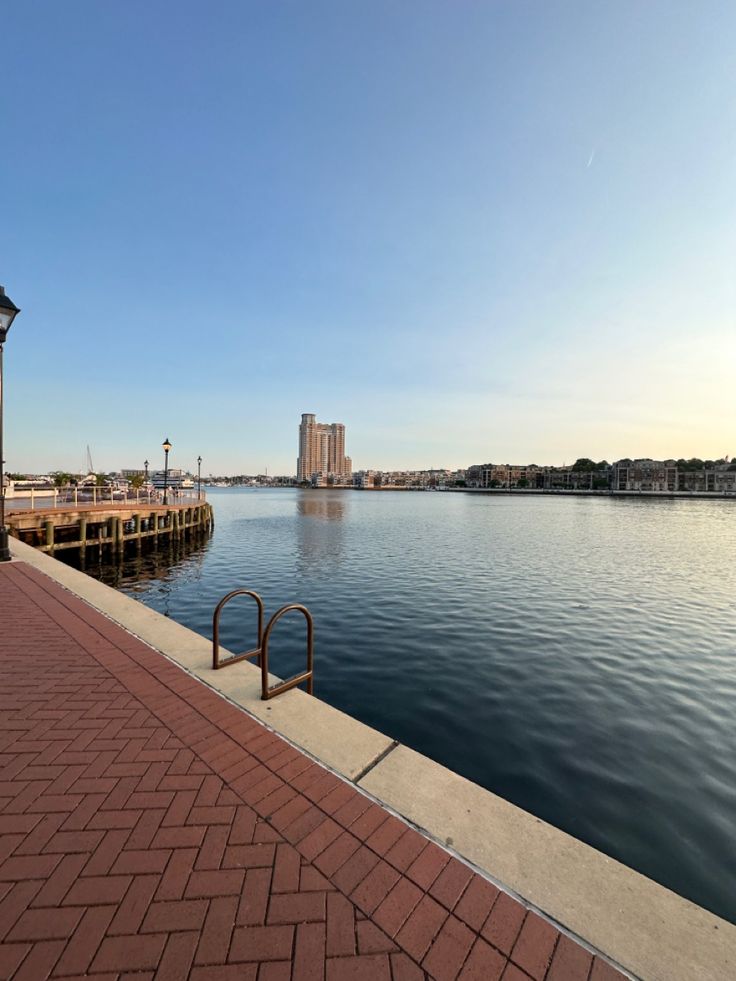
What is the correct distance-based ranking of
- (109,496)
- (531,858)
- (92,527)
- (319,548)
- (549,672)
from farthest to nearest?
(109,496), (319,548), (92,527), (549,672), (531,858)

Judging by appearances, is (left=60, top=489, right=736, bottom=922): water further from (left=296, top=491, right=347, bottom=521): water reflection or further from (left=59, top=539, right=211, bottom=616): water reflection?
(left=296, top=491, right=347, bottom=521): water reflection

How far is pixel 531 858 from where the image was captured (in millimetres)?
3098

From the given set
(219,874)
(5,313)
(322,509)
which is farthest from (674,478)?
(219,874)

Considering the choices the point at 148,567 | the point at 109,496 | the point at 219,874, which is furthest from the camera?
the point at 109,496

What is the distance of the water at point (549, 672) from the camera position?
209 inches

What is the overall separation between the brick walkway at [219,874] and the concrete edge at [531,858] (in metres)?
0.15

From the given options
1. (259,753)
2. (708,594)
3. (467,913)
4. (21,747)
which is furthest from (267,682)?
(708,594)

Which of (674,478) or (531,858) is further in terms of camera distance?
(674,478)

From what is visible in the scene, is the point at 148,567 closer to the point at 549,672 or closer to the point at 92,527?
the point at 92,527

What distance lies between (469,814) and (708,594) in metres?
17.6

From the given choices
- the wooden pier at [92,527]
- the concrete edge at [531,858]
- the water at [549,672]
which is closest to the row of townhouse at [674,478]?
the water at [549,672]

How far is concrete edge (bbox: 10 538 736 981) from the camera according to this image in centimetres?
250

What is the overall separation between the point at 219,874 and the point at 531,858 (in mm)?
2041

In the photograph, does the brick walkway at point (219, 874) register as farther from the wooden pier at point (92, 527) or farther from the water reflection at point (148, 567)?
the wooden pier at point (92, 527)
